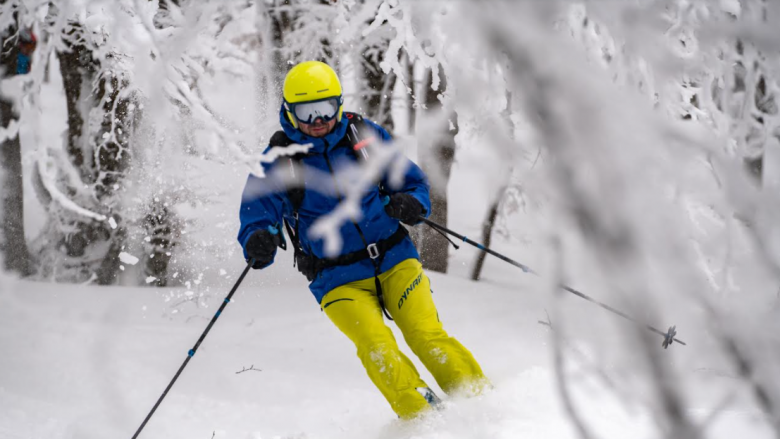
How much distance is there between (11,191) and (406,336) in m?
7.38

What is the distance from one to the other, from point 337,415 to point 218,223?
18.6 feet

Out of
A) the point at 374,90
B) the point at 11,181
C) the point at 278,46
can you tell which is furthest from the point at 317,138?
the point at 11,181

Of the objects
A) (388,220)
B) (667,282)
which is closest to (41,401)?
(388,220)

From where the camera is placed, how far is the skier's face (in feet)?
11.0

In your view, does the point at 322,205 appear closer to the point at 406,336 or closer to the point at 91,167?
the point at 406,336

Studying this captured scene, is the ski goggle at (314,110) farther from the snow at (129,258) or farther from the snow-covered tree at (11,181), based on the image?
the snow-covered tree at (11,181)

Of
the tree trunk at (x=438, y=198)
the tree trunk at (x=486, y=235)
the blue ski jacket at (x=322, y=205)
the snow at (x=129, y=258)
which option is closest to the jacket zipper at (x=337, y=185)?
the blue ski jacket at (x=322, y=205)

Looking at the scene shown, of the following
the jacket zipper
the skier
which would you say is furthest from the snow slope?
the jacket zipper

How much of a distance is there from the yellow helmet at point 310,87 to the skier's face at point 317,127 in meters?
0.03

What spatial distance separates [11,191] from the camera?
8.38 m

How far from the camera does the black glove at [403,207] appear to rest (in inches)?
130

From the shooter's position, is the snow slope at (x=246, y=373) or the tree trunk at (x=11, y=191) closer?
the snow slope at (x=246, y=373)

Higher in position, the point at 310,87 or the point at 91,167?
the point at 310,87

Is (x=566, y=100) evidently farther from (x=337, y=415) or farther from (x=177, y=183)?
(x=177, y=183)
